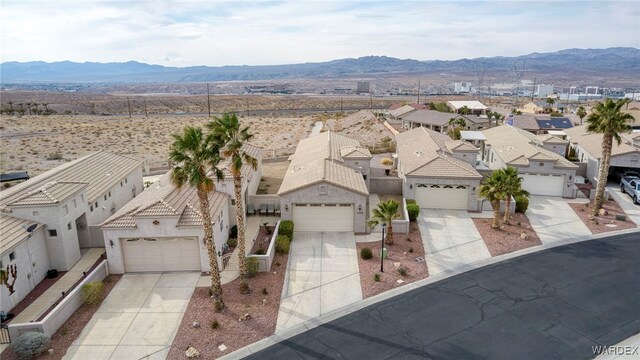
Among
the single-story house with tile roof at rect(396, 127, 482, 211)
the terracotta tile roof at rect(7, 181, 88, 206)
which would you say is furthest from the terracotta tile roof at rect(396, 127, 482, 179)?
the terracotta tile roof at rect(7, 181, 88, 206)

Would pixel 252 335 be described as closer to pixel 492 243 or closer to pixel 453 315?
pixel 453 315

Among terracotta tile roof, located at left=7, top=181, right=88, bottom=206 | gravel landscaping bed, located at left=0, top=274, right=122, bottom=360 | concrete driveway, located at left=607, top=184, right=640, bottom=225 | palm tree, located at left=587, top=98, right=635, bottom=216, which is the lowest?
gravel landscaping bed, located at left=0, top=274, right=122, bottom=360

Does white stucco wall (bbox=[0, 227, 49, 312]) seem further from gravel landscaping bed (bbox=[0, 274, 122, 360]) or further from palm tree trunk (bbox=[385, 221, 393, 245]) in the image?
palm tree trunk (bbox=[385, 221, 393, 245])

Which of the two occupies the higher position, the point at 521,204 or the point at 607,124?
the point at 607,124

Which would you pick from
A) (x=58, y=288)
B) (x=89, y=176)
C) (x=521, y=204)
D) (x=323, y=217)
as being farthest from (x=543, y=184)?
(x=58, y=288)

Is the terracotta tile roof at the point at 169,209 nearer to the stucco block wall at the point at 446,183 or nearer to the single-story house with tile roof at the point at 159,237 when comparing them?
the single-story house with tile roof at the point at 159,237

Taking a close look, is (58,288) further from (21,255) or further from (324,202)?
(324,202)
